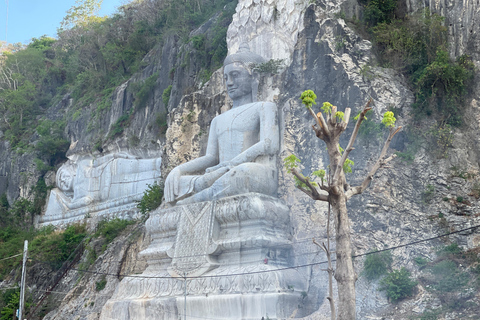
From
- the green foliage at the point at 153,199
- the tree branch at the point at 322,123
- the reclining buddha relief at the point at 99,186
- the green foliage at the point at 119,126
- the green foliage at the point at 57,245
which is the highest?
the green foliage at the point at 119,126

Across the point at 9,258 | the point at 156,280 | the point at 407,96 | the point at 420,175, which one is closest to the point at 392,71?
the point at 407,96

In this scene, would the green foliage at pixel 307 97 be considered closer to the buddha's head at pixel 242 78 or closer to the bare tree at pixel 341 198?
the bare tree at pixel 341 198

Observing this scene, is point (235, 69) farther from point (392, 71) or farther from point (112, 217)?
point (112, 217)

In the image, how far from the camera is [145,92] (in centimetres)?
1902

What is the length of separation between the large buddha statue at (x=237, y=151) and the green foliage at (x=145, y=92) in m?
6.42

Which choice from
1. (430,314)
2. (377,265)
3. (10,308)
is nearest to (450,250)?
(377,265)

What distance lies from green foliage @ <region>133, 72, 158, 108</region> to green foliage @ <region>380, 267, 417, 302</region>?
1174 cm

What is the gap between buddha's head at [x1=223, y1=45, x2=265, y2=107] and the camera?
12844mm

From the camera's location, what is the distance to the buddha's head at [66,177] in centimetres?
1905

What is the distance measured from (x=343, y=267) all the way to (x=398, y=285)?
8.06ft

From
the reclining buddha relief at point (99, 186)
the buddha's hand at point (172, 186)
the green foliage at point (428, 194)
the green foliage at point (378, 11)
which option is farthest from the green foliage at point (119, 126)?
the green foliage at point (428, 194)

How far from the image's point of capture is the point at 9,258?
1691 cm

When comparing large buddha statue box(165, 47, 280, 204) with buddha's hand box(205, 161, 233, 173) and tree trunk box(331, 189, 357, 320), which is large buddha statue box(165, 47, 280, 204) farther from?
tree trunk box(331, 189, 357, 320)

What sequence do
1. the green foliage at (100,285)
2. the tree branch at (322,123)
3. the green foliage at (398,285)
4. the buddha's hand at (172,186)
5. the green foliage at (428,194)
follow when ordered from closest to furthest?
1. the tree branch at (322,123)
2. the green foliage at (398,285)
3. the green foliage at (428,194)
4. the buddha's hand at (172,186)
5. the green foliage at (100,285)
